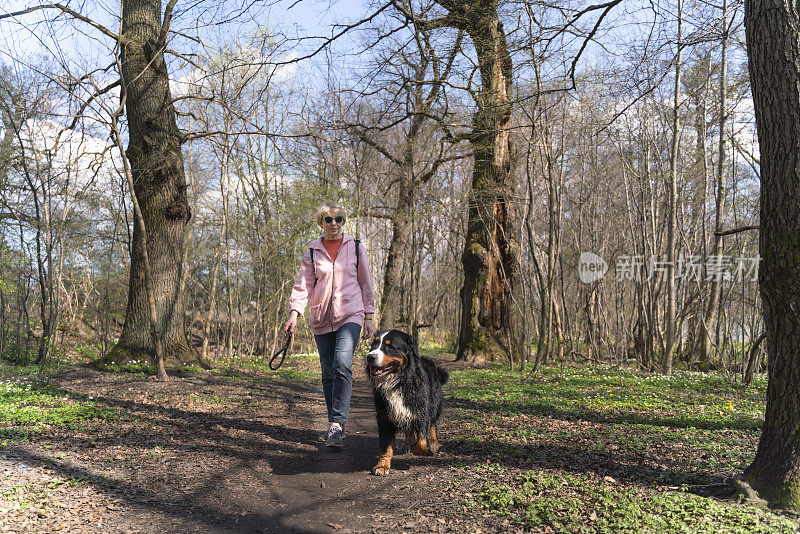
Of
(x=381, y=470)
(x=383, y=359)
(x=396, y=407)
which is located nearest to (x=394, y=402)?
(x=396, y=407)

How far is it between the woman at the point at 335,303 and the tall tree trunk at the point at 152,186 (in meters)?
5.72

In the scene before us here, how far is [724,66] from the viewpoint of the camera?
10.8 meters

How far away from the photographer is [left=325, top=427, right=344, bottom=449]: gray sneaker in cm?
502

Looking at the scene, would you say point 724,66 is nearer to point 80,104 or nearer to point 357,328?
point 357,328

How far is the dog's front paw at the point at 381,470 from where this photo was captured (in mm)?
4324

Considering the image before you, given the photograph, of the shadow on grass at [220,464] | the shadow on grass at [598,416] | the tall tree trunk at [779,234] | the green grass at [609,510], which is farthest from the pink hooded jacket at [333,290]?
the tall tree trunk at [779,234]

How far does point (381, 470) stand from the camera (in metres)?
4.33

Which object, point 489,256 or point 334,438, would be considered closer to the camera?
point 334,438

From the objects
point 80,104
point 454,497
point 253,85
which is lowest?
point 454,497

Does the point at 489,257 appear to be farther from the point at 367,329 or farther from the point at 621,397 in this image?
the point at 367,329

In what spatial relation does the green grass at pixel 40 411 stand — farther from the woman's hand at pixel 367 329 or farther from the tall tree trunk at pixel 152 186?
the woman's hand at pixel 367 329

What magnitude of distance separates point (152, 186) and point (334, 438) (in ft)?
23.5

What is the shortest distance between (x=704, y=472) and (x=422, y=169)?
12.2 m

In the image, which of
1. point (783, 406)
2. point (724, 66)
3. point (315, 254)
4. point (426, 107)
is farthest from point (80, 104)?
point (724, 66)
